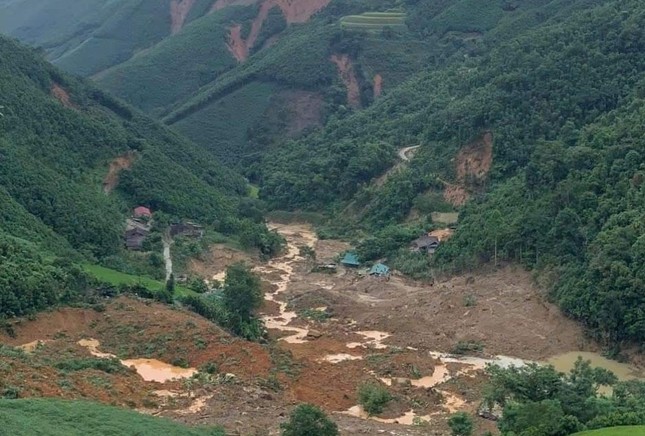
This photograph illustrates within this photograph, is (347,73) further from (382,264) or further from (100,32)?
(100,32)

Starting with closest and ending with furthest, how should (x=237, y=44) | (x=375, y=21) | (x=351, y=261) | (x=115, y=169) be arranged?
(x=351, y=261) < (x=115, y=169) < (x=375, y=21) < (x=237, y=44)

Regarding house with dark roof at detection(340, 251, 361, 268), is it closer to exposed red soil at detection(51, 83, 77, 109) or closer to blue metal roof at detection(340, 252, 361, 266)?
blue metal roof at detection(340, 252, 361, 266)

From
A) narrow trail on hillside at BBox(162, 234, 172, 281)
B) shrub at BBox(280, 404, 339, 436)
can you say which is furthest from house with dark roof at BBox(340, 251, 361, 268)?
shrub at BBox(280, 404, 339, 436)

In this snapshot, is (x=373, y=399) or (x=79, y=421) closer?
(x=79, y=421)

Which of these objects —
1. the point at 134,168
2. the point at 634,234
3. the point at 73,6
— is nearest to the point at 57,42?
the point at 73,6

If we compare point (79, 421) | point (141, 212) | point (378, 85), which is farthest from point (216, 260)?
point (378, 85)

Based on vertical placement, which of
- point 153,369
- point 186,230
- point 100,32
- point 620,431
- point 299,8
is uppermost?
point 299,8
